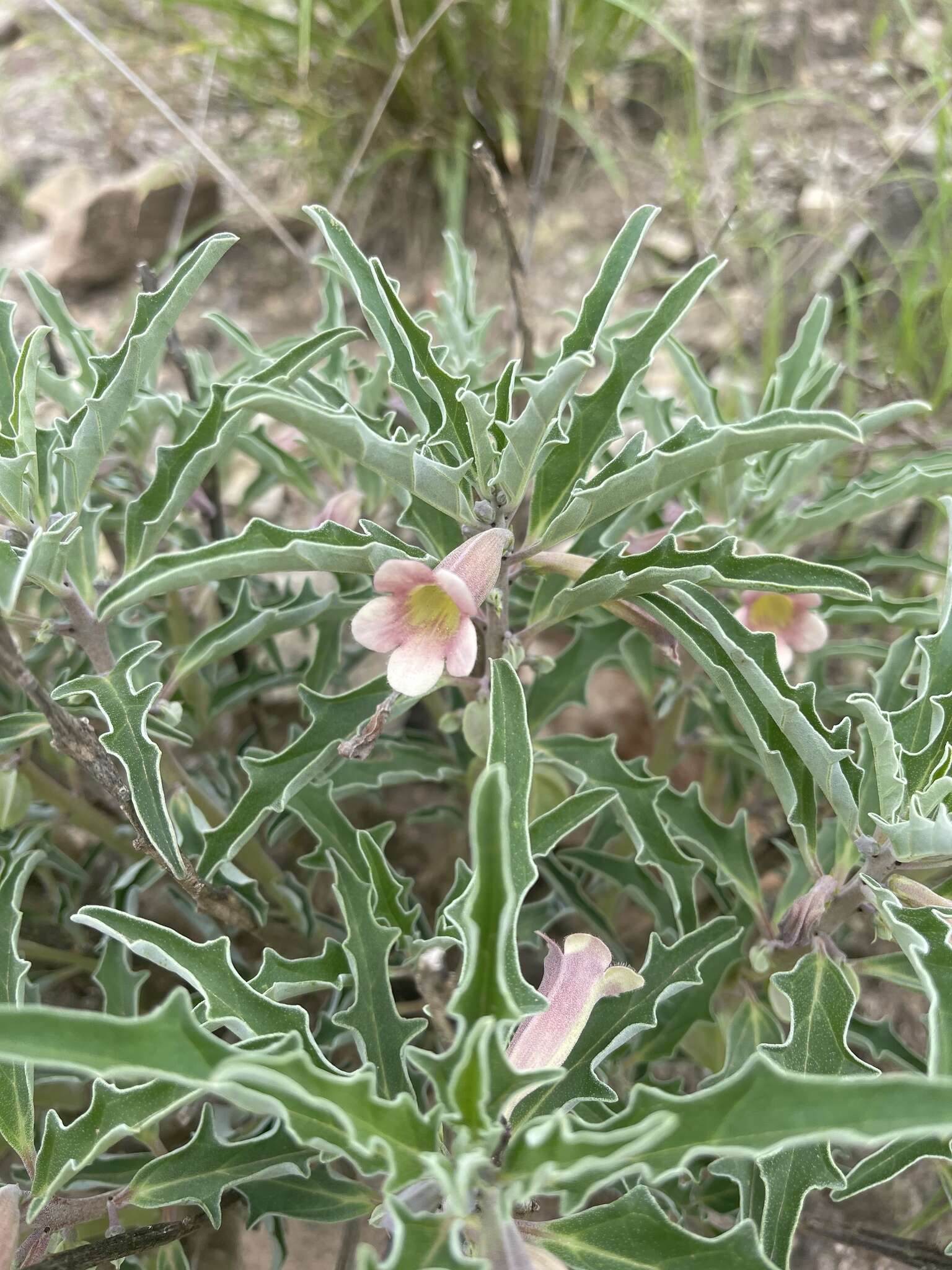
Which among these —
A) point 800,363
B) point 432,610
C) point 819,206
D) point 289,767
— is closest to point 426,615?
point 432,610

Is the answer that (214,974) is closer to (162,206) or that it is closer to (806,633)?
(806,633)

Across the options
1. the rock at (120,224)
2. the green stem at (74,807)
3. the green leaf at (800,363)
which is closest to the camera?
the green stem at (74,807)

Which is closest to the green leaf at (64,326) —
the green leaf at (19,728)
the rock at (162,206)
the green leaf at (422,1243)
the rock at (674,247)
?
the green leaf at (19,728)

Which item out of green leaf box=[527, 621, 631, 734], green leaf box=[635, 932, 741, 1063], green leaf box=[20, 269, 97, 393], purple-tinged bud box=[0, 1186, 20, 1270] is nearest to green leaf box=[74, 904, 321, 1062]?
purple-tinged bud box=[0, 1186, 20, 1270]

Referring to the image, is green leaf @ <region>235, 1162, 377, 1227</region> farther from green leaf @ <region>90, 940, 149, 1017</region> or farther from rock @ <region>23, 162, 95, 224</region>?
rock @ <region>23, 162, 95, 224</region>

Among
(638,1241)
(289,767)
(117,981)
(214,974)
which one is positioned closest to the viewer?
(638,1241)

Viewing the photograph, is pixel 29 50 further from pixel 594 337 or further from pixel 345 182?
pixel 594 337

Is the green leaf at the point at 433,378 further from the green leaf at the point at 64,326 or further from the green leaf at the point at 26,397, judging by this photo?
the green leaf at the point at 64,326
